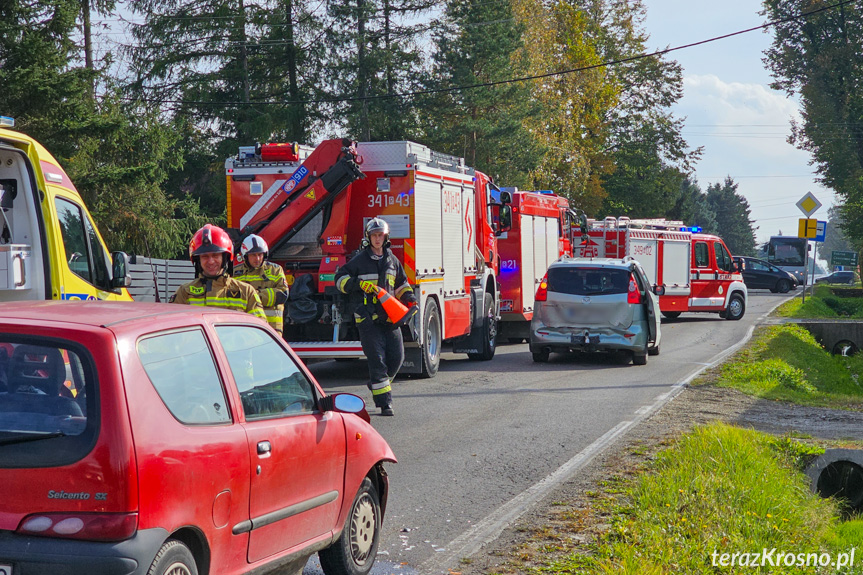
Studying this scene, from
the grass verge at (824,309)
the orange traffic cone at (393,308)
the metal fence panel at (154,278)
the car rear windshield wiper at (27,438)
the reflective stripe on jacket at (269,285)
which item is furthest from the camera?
the grass verge at (824,309)

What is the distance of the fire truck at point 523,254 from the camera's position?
65.0ft

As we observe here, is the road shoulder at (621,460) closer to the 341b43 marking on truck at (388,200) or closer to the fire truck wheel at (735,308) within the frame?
the 341b43 marking on truck at (388,200)

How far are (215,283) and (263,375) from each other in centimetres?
295

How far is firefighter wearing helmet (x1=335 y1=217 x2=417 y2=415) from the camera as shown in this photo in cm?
1021

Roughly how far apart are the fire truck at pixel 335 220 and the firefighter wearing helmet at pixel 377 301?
9.12 ft

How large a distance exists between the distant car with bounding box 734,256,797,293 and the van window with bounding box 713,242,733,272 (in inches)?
999

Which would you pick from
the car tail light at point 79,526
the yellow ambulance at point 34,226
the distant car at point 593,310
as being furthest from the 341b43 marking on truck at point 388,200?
the car tail light at point 79,526

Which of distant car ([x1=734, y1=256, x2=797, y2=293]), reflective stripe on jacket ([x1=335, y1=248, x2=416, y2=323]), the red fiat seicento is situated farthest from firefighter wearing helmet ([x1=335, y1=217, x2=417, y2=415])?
distant car ([x1=734, y1=256, x2=797, y2=293])

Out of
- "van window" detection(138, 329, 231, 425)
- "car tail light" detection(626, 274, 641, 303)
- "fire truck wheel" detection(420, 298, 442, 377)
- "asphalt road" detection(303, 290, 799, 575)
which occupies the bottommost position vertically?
"asphalt road" detection(303, 290, 799, 575)

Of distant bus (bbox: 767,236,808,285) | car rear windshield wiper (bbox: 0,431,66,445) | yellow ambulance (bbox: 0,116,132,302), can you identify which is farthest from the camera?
distant bus (bbox: 767,236,808,285)

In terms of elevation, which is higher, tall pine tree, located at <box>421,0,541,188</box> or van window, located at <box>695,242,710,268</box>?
tall pine tree, located at <box>421,0,541,188</box>

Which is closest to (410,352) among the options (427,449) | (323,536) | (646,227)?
(427,449)

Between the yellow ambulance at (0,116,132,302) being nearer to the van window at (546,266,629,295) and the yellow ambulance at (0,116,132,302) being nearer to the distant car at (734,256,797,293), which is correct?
the van window at (546,266,629,295)

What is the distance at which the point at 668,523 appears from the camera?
5.82 meters
